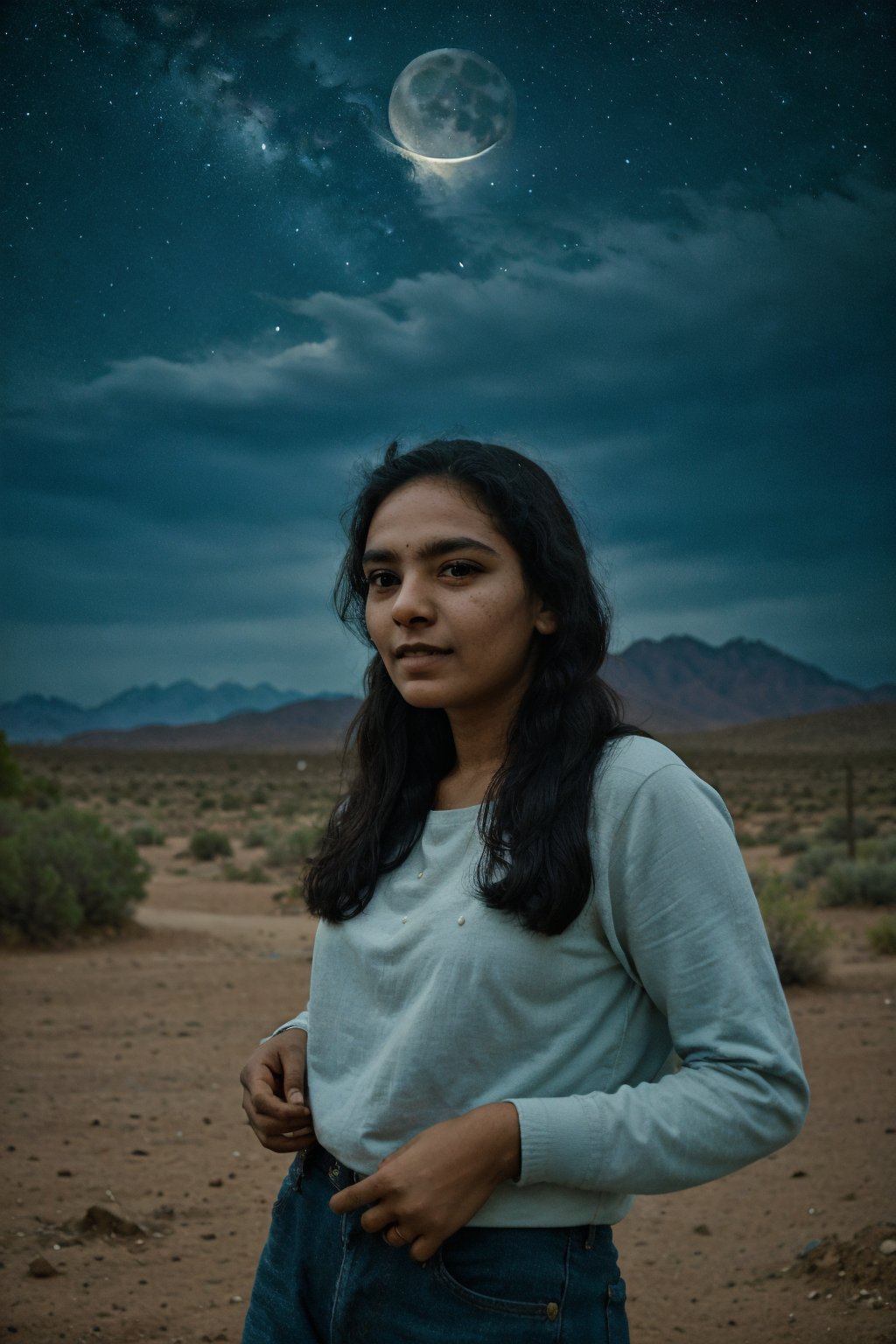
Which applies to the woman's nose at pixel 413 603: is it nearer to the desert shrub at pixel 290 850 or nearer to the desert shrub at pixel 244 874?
the desert shrub at pixel 244 874

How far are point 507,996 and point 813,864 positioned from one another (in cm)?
1990

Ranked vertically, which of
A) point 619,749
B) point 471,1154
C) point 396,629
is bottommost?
point 471,1154

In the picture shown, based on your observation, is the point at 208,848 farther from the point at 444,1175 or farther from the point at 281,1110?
the point at 444,1175

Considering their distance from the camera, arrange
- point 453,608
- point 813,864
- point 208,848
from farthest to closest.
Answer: point 208,848 → point 813,864 → point 453,608

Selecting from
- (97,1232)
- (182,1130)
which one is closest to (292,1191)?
(97,1232)

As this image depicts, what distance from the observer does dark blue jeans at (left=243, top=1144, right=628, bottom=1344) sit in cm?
167

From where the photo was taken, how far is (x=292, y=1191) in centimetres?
199

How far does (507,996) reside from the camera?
167cm

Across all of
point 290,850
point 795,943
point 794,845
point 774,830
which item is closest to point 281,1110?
point 795,943

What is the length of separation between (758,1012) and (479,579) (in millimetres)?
814

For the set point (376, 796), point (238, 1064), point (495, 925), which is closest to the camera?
point (495, 925)

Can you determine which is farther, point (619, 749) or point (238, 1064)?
point (238, 1064)

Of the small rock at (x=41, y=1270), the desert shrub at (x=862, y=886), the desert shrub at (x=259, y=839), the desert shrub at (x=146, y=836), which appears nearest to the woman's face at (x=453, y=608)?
the small rock at (x=41, y=1270)

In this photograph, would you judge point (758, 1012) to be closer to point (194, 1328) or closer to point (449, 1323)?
point (449, 1323)
